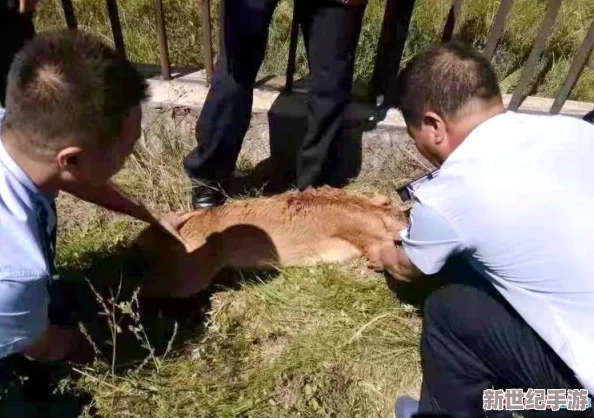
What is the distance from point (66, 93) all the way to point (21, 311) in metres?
0.73

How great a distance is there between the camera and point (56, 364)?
9.36 feet

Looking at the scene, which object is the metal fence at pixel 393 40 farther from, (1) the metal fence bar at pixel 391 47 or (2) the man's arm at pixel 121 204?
(2) the man's arm at pixel 121 204

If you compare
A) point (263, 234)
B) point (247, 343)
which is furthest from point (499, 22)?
point (247, 343)

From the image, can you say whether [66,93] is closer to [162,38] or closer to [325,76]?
[325,76]

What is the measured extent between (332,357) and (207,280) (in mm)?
740

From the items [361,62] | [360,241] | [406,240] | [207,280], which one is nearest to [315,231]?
[360,241]

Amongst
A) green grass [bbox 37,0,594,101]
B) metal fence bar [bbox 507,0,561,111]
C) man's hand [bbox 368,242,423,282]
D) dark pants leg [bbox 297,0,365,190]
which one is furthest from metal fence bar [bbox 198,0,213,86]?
metal fence bar [bbox 507,0,561,111]

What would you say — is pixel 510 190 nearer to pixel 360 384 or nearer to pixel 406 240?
pixel 406 240

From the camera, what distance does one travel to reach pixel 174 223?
3119 millimetres

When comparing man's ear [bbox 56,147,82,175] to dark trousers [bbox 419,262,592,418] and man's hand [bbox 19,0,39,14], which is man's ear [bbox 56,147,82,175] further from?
dark trousers [bbox 419,262,592,418]

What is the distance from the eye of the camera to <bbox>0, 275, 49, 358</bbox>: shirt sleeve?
200 cm

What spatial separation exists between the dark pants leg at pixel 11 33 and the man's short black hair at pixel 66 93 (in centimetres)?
101

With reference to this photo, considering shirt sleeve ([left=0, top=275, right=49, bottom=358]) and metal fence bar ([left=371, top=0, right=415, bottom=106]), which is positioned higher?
metal fence bar ([left=371, top=0, right=415, bottom=106])

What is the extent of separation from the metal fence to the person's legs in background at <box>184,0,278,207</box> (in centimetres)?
37
